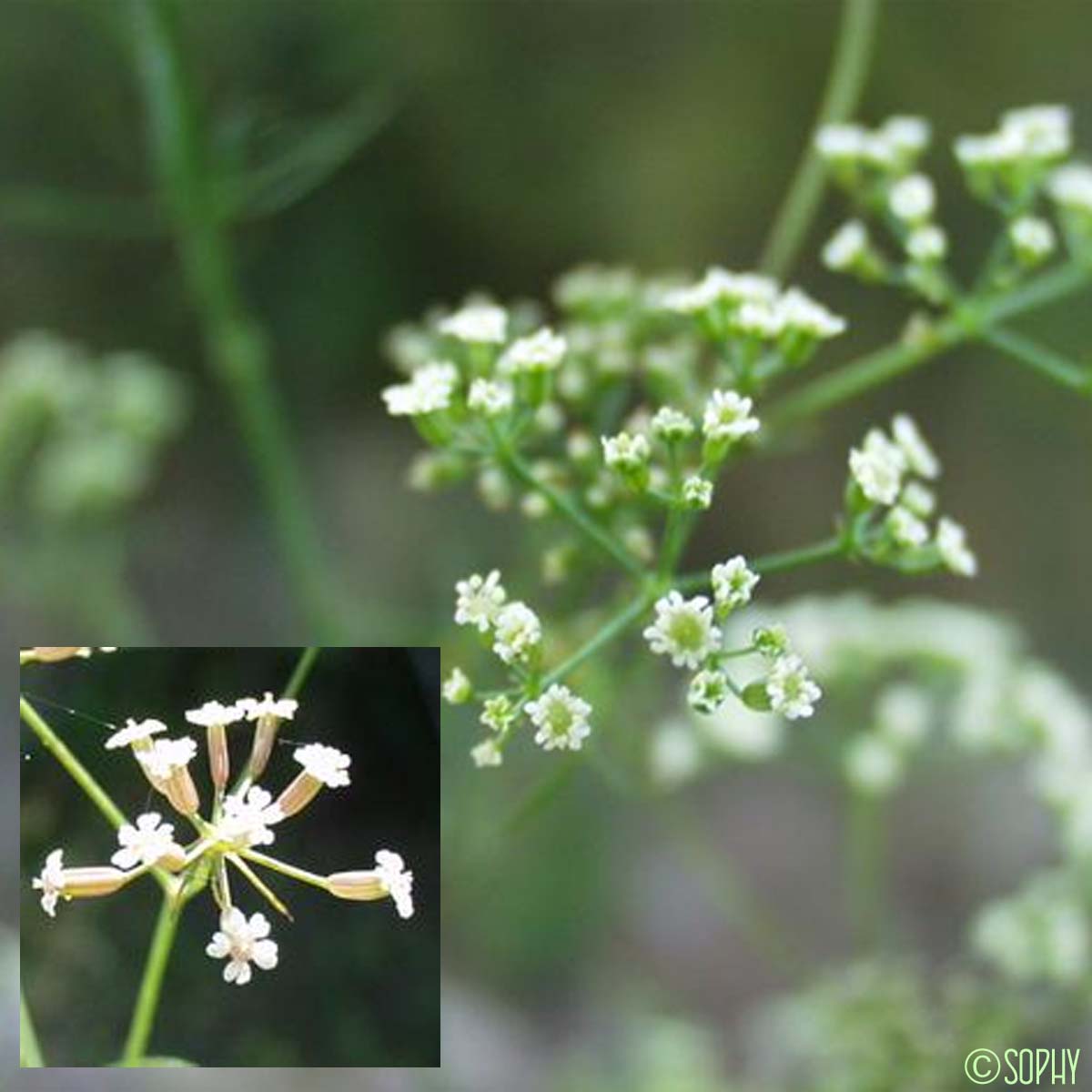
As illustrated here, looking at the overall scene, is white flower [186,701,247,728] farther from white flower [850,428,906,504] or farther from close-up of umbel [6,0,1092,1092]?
white flower [850,428,906,504]

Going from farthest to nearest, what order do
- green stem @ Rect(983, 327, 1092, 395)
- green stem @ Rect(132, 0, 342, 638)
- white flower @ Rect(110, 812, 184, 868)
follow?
green stem @ Rect(132, 0, 342, 638), green stem @ Rect(983, 327, 1092, 395), white flower @ Rect(110, 812, 184, 868)

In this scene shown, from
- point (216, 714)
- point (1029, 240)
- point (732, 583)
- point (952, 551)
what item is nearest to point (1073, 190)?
point (1029, 240)

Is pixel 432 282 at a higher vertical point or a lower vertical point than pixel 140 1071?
higher

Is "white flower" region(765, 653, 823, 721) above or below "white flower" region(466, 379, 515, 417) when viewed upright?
below

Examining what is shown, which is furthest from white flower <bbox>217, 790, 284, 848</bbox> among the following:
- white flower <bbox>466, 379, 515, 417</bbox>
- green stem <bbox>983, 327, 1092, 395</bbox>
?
green stem <bbox>983, 327, 1092, 395</bbox>

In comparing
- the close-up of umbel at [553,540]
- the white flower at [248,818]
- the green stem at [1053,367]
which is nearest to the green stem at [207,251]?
the close-up of umbel at [553,540]

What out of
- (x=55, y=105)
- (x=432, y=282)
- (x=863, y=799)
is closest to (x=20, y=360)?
(x=863, y=799)

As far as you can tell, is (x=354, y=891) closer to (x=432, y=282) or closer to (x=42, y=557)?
(x=42, y=557)
